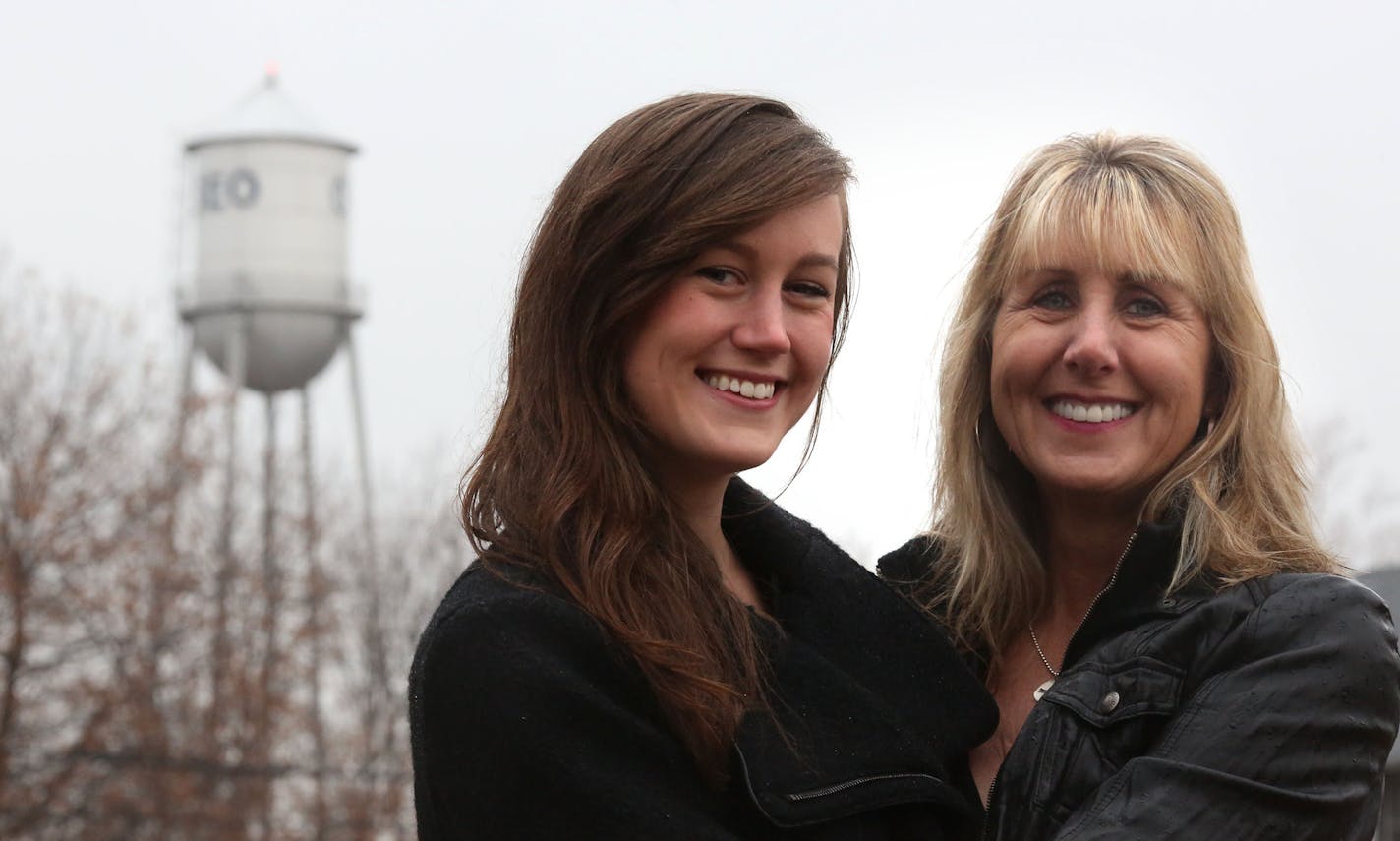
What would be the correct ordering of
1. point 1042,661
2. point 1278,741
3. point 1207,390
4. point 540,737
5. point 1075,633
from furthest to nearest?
point 1042,661
point 1207,390
point 1075,633
point 1278,741
point 540,737

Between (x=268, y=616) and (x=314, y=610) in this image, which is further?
(x=314, y=610)

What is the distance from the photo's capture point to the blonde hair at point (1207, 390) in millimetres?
4598

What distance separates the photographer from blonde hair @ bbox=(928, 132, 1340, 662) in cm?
460

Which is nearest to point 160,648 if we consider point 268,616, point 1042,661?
point 268,616

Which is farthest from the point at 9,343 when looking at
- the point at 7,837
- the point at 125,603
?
the point at 7,837

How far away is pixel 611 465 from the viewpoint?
13.5 ft

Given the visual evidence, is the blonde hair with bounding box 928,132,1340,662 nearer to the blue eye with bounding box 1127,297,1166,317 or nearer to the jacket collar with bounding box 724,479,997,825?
the blue eye with bounding box 1127,297,1166,317

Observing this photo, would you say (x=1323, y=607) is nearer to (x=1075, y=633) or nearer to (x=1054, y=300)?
(x=1075, y=633)

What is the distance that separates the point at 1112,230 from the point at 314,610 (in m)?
25.8

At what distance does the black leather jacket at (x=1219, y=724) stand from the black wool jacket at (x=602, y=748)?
0.22m

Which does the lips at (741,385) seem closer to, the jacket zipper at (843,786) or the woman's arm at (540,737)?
the woman's arm at (540,737)

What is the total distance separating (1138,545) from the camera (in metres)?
4.58

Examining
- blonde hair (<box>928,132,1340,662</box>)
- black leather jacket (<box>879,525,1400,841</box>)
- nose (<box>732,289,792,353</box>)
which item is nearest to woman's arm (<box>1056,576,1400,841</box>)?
black leather jacket (<box>879,525,1400,841</box>)

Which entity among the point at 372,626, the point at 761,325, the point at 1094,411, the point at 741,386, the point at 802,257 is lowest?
the point at 372,626
